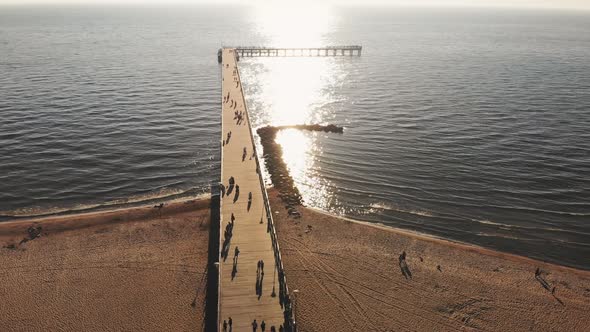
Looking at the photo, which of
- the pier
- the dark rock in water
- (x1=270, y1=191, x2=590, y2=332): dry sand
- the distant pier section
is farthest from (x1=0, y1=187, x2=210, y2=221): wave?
the distant pier section

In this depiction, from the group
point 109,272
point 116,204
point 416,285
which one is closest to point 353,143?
point 416,285

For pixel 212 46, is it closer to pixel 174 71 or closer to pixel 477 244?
pixel 174 71

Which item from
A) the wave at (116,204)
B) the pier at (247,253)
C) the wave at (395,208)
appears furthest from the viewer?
the wave at (395,208)

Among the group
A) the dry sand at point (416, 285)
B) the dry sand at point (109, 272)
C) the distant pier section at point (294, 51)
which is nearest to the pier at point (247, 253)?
the dry sand at point (416, 285)

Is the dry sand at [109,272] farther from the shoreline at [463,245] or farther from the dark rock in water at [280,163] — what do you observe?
the shoreline at [463,245]

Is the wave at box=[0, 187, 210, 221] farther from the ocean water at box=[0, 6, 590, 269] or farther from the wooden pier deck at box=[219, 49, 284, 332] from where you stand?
the wooden pier deck at box=[219, 49, 284, 332]
